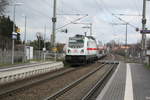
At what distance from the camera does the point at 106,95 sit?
11.6 m

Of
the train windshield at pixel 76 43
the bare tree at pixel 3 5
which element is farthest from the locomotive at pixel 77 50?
the bare tree at pixel 3 5

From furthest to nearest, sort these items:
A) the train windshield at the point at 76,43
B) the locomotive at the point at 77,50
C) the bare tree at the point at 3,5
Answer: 1. the bare tree at the point at 3,5
2. the train windshield at the point at 76,43
3. the locomotive at the point at 77,50

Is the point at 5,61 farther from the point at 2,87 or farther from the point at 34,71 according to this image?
the point at 2,87

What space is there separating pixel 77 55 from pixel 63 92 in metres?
17.6

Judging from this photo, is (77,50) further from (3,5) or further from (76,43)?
(3,5)

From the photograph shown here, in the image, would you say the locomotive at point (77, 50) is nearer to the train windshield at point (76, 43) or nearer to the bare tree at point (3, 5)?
the train windshield at point (76, 43)

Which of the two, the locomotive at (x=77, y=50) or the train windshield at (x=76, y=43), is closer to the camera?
the locomotive at (x=77, y=50)

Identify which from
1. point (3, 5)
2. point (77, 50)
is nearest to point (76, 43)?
point (77, 50)

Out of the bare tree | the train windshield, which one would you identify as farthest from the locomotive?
the bare tree

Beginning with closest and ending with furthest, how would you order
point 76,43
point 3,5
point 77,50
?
point 77,50 → point 76,43 → point 3,5

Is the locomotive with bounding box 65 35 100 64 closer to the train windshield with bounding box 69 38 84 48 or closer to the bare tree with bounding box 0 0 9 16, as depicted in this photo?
the train windshield with bounding box 69 38 84 48

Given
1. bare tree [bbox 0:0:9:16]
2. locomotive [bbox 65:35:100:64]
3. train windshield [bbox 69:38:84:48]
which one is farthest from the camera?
bare tree [bbox 0:0:9:16]

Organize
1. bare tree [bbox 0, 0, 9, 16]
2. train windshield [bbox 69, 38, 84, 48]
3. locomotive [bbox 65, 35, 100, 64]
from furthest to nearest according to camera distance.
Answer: bare tree [bbox 0, 0, 9, 16]
train windshield [bbox 69, 38, 84, 48]
locomotive [bbox 65, 35, 100, 64]

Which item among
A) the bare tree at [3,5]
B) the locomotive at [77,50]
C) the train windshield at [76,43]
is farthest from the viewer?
the bare tree at [3,5]
